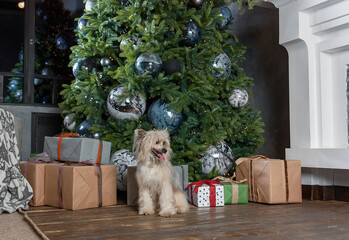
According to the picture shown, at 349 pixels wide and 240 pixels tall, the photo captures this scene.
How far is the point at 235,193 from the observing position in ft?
11.5

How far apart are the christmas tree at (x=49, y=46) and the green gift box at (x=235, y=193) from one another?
10.5ft

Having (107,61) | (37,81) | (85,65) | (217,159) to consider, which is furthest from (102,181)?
(37,81)

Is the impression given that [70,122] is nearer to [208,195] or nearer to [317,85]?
[208,195]

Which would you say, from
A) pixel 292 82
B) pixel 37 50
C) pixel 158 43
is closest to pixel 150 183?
pixel 158 43

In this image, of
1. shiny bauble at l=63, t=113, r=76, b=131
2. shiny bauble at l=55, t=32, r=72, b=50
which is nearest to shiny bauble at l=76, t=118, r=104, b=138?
shiny bauble at l=63, t=113, r=76, b=131

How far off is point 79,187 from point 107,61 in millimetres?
1759

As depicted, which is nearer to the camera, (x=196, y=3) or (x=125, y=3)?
(x=196, y=3)

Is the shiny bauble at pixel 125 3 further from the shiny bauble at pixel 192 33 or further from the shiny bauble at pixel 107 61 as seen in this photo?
the shiny bauble at pixel 192 33

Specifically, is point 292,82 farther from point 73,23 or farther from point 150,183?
point 73,23

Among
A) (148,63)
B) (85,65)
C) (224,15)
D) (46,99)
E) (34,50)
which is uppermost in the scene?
(224,15)

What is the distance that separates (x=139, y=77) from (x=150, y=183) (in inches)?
51.4

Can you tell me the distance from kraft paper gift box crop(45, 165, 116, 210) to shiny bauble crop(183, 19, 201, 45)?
61.2 inches

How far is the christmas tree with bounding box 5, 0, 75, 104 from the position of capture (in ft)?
17.9

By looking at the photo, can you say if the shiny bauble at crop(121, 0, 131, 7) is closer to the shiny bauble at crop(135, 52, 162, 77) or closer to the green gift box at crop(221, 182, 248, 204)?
the shiny bauble at crop(135, 52, 162, 77)
